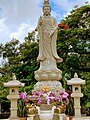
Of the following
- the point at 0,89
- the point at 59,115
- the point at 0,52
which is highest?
the point at 0,52

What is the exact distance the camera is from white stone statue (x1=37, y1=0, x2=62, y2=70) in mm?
13078

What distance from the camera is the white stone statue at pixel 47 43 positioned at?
13078 millimetres

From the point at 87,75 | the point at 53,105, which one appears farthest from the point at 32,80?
the point at 53,105

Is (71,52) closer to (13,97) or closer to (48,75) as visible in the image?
(48,75)

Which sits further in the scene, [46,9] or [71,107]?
[46,9]

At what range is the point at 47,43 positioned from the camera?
13211 mm

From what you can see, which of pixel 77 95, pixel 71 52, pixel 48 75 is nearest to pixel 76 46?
pixel 71 52

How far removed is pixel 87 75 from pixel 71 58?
4.82ft

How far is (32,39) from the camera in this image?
20641 millimetres

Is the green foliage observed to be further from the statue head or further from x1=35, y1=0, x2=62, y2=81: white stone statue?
the statue head

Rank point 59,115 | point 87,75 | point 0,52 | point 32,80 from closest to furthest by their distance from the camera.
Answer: point 59,115
point 87,75
point 32,80
point 0,52

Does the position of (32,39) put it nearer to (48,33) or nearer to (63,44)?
(63,44)

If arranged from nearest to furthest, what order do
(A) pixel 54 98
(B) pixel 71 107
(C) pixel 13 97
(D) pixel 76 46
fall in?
(C) pixel 13 97 < (A) pixel 54 98 < (B) pixel 71 107 < (D) pixel 76 46

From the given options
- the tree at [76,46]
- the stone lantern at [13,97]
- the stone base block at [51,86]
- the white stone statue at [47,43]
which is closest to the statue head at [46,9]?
the white stone statue at [47,43]
